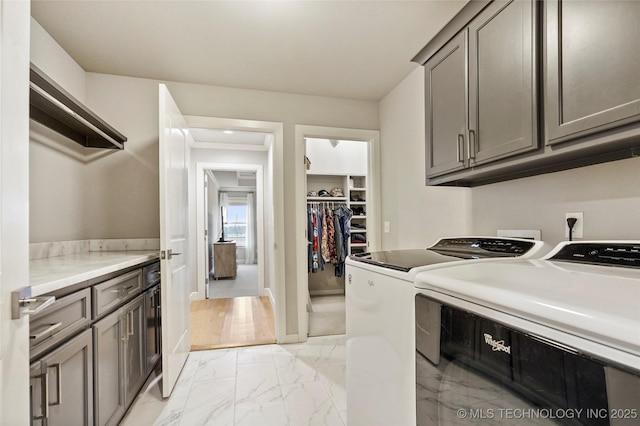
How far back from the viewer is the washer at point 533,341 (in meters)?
0.47

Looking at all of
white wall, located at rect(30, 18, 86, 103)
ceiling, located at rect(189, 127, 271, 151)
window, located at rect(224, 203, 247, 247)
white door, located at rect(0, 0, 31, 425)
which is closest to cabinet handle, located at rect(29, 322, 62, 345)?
white door, located at rect(0, 0, 31, 425)

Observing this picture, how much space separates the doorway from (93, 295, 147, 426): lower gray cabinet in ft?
3.10

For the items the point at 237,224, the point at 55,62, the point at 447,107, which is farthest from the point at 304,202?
the point at 237,224

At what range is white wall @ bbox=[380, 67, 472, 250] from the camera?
2035mm

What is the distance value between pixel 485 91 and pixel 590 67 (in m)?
0.43

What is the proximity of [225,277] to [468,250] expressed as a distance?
571cm

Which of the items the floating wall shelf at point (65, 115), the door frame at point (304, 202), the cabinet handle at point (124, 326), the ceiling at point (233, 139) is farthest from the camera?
the ceiling at point (233, 139)

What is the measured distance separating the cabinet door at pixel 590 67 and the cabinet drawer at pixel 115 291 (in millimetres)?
2010

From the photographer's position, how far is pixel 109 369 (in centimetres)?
145

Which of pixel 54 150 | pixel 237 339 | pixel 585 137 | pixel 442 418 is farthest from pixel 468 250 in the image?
pixel 54 150

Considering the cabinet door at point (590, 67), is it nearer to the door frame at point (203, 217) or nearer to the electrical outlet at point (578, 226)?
the electrical outlet at point (578, 226)

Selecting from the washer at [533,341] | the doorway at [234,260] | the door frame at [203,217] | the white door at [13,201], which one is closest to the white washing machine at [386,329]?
the washer at [533,341]

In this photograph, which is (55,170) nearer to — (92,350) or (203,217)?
(92,350)

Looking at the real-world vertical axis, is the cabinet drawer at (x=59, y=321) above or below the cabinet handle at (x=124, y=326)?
above
